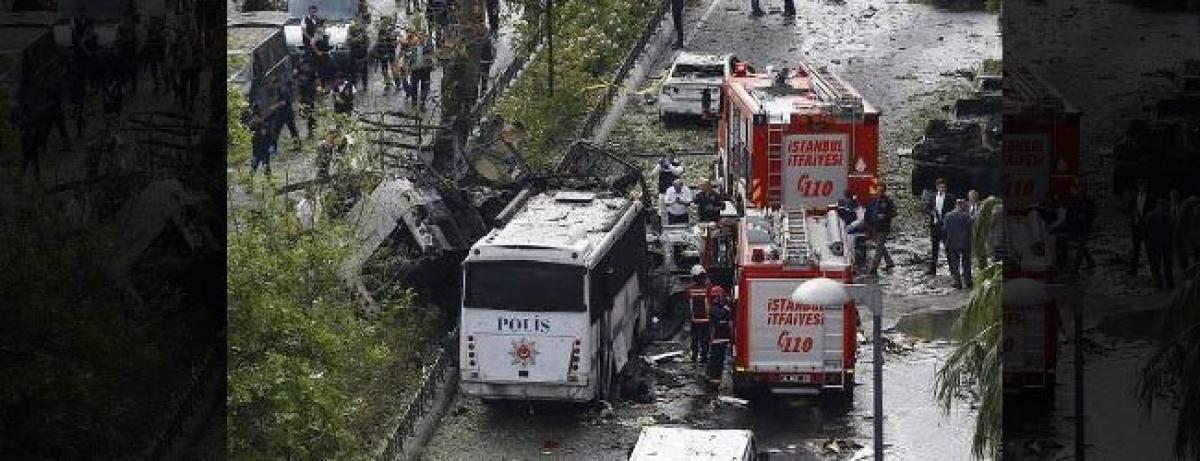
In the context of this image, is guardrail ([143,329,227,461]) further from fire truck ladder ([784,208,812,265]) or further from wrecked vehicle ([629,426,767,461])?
fire truck ladder ([784,208,812,265])

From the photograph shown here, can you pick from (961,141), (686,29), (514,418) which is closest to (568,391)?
(514,418)

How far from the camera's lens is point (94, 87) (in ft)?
29.0

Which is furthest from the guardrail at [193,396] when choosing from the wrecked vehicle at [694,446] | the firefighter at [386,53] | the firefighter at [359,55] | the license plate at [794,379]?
the firefighter at [386,53]

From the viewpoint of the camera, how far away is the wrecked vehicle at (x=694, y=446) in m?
10.1

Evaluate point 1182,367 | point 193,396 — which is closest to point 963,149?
point 193,396

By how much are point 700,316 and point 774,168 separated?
1.26 meters

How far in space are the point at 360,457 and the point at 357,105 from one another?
265 centimetres

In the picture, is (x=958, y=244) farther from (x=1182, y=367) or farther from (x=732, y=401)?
(x=1182, y=367)

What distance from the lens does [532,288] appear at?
38.8 feet

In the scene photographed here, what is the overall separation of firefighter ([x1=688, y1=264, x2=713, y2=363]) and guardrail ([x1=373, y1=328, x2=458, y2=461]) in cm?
111

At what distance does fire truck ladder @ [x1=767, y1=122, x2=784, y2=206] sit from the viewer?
1281 cm

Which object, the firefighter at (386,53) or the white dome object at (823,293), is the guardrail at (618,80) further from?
the white dome object at (823,293)

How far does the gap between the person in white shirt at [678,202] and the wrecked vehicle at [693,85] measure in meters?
1.11

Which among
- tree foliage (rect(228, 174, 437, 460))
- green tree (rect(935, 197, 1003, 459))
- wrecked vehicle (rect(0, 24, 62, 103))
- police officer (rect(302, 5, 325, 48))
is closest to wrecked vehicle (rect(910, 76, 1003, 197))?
police officer (rect(302, 5, 325, 48))
